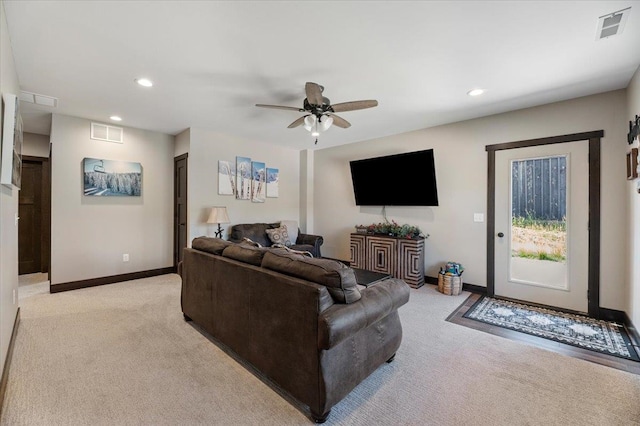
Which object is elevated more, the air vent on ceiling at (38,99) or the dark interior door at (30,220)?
the air vent on ceiling at (38,99)

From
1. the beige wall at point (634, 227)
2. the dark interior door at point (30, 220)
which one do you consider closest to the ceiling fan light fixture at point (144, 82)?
the dark interior door at point (30, 220)

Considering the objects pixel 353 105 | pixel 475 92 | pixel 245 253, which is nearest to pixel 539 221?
pixel 475 92

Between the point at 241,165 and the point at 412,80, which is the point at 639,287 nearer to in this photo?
the point at 412,80

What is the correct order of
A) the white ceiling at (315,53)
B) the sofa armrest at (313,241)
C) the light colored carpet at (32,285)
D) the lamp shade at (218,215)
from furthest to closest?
the sofa armrest at (313,241), the lamp shade at (218,215), the light colored carpet at (32,285), the white ceiling at (315,53)

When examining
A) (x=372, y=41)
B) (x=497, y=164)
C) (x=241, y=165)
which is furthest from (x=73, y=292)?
(x=497, y=164)

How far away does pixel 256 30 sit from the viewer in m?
2.11

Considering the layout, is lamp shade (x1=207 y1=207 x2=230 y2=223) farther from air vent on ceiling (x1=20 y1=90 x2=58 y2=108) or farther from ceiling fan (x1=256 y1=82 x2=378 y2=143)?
air vent on ceiling (x1=20 y1=90 x2=58 y2=108)

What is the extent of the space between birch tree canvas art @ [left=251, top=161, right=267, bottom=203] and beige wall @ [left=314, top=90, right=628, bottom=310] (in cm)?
131

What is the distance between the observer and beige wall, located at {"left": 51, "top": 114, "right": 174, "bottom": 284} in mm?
4066

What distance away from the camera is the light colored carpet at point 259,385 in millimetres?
1688

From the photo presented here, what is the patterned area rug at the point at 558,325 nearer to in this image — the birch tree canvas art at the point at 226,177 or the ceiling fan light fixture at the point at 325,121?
the ceiling fan light fixture at the point at 325,121

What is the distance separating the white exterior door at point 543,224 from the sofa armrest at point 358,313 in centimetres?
259

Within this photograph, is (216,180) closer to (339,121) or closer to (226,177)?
(226,177)

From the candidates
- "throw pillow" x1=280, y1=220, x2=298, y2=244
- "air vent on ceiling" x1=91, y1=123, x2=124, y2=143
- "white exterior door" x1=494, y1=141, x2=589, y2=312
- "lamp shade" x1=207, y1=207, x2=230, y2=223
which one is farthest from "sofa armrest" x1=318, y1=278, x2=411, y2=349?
"air vent on ceiling" x1=91, y1=123, x2=124, y2=143
